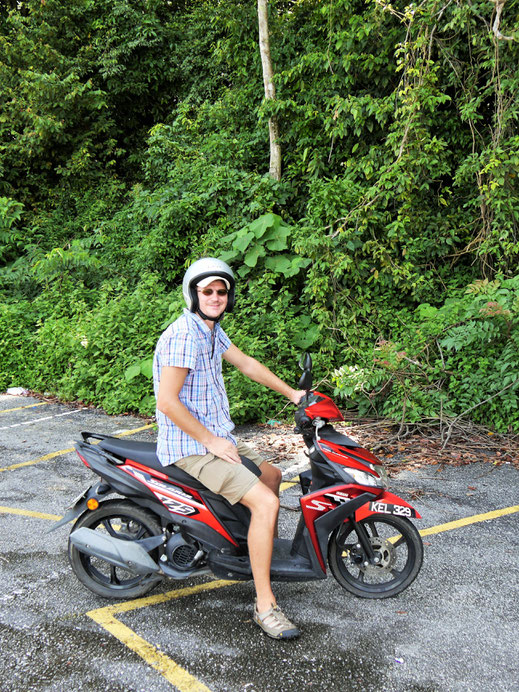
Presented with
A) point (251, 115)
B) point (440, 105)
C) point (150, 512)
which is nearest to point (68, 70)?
point (251, 115)

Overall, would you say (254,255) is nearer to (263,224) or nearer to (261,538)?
(263,224)

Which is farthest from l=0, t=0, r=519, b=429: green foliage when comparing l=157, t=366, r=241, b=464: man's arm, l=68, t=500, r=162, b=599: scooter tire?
l=157, t=366, r=241, b=464: man's arm

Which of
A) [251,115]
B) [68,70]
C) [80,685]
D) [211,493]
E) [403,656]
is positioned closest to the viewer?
[80,685]

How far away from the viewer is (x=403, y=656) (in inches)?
104

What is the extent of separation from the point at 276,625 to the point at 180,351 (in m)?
1.41

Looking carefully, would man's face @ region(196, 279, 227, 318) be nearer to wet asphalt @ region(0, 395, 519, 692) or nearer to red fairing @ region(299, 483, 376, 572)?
red fairing @ region(299, 483, 376, 572)

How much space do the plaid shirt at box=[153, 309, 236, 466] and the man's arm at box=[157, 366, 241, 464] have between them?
0.18ft

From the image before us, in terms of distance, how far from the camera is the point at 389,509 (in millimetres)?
2863

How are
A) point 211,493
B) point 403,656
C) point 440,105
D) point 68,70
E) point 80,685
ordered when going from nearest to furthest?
point 80,685
point 403,656
point 211,493
point 440,105
point 68,70

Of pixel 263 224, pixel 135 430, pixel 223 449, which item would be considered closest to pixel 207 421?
pixel 223 449

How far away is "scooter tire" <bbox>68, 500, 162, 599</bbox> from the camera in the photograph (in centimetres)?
304

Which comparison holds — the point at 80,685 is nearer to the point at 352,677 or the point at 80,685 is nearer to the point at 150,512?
the point at 150,512

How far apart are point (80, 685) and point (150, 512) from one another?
86cm

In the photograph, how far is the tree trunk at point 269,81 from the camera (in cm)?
884
